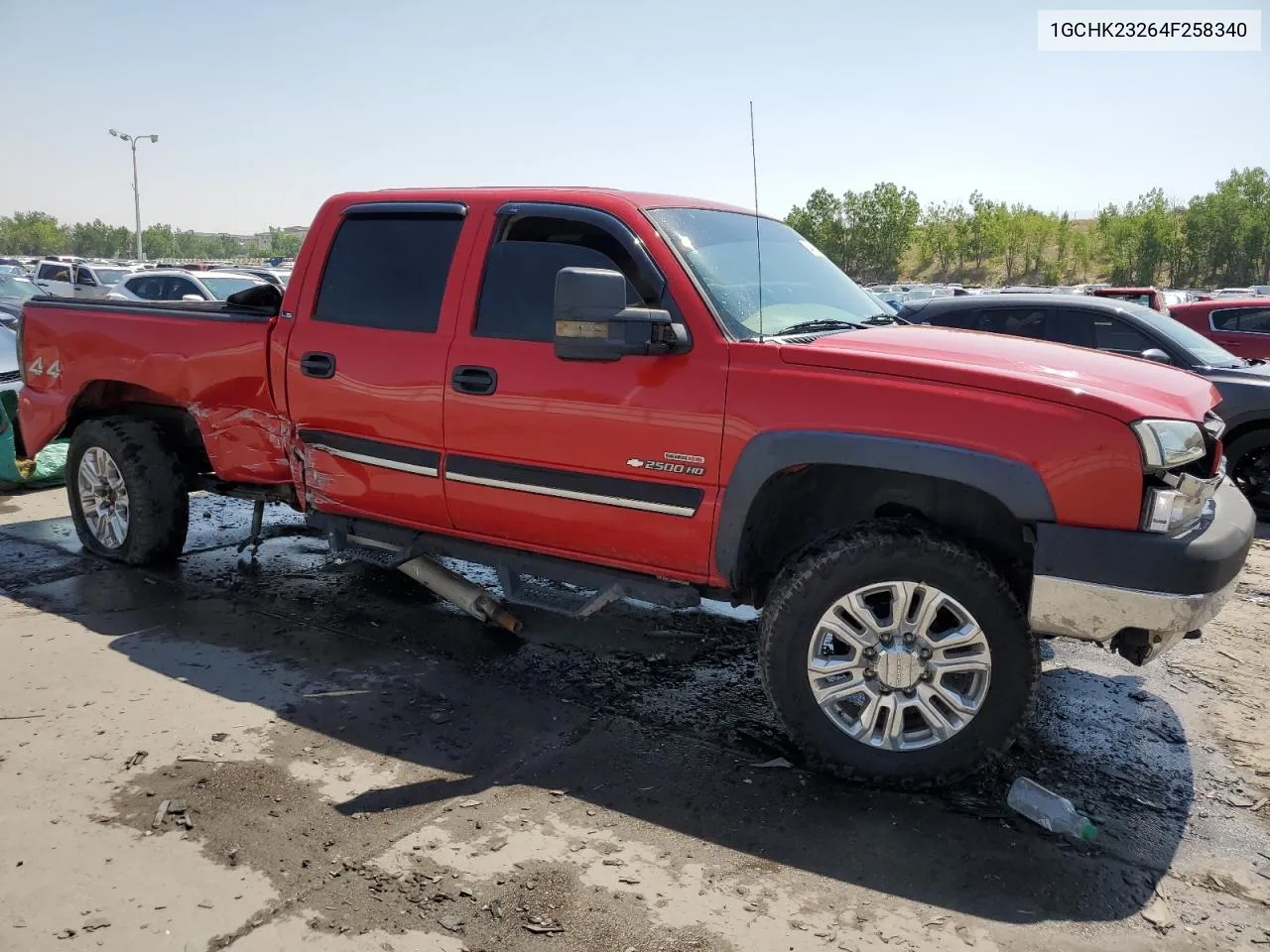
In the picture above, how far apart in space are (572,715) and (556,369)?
139 centimetres

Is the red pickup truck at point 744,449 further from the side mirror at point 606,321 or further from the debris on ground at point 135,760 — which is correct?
the debris on ground at point 135,760

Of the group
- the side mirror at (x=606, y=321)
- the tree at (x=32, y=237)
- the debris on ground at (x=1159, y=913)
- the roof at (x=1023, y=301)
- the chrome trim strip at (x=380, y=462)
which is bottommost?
the debris on ground at (x=1159, y=913)

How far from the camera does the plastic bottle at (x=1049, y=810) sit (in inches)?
121

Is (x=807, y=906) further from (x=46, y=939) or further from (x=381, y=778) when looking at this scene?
(x=46, y=939)

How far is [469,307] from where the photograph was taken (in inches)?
159

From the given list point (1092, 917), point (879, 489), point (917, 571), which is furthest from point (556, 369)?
point (1092, 917)

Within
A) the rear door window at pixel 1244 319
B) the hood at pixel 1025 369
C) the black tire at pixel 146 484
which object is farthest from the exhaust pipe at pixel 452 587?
the rear door window at pixel 1244 319

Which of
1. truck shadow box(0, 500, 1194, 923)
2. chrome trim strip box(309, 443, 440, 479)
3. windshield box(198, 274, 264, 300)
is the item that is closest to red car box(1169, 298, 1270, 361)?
truck shadow box(0, 500, 1194, 923)

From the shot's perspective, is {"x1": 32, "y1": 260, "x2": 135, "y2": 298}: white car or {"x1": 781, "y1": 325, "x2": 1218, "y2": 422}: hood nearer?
{"x1": 781, "y1": 325, "x2": 1218, "y2": 422}: hood

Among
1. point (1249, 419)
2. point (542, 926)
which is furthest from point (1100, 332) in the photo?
point (542, 926)

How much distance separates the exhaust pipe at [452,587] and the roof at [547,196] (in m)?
1.68

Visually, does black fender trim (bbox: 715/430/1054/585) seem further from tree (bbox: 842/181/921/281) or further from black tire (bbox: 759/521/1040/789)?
tree (bbox: 842/181/921/281)

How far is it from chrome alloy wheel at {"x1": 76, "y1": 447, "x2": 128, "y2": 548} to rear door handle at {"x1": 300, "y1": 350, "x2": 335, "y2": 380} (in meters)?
1.76

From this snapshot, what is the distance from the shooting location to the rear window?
4223 millimetres
